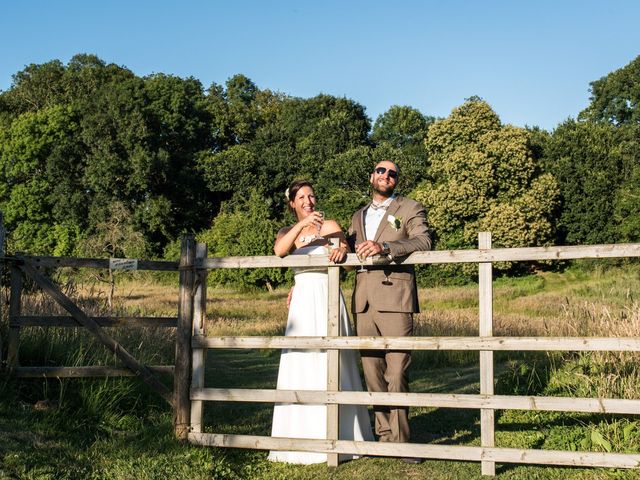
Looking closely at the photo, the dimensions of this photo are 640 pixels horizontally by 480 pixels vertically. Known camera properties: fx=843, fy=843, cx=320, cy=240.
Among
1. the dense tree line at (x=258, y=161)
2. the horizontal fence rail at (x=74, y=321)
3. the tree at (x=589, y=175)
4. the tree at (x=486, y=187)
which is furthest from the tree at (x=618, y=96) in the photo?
the horizontal fence rail at (x=74, y=321)

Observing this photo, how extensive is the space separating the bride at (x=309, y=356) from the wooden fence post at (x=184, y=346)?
2.50ft

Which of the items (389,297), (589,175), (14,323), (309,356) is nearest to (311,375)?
(309,356)

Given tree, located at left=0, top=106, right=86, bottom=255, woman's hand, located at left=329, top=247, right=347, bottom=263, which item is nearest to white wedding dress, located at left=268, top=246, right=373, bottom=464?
woman's hand, located at left=329, top=247, right=347, bottom=263

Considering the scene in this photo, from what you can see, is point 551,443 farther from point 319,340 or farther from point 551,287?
point 551,287

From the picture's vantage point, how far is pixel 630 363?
835cm

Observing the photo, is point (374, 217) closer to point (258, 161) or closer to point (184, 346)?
point (184, 346)

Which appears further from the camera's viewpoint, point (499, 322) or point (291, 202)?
point (499, 322)

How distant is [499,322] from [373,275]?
11632 mm

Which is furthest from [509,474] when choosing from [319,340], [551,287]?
[551,287]

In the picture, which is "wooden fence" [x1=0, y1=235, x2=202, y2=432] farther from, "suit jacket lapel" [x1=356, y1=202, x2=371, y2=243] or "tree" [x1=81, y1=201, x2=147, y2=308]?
"tree" [x1=81, y1=201, x2=147, y2=308]

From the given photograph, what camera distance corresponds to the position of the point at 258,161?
56219 mm

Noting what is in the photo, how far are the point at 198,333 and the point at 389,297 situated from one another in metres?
1.64

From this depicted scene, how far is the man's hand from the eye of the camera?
19.9 ft

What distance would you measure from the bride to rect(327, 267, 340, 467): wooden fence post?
181mm
